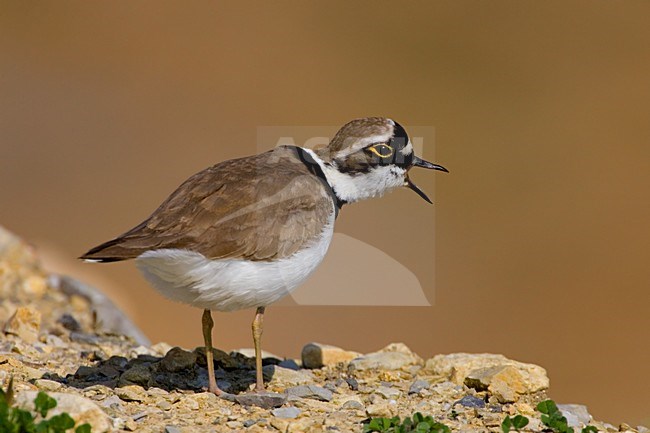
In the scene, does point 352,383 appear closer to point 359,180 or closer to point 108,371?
point 359,180

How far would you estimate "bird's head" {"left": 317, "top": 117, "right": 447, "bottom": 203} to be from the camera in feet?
23.6

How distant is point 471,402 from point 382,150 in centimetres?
200

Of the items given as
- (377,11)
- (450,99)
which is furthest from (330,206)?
(377,11)

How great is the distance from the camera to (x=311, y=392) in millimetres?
6668

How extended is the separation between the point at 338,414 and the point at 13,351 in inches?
106

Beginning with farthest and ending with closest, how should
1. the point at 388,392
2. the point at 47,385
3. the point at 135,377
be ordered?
the point at 388,392 → the point at 135,377 → the point at 47,385

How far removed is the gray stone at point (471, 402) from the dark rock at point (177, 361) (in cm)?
204

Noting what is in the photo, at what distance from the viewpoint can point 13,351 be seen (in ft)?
23.5

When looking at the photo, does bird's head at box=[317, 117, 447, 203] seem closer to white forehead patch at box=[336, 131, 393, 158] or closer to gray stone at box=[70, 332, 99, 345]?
white forehead patch at box=[336, 131, 393, 158]

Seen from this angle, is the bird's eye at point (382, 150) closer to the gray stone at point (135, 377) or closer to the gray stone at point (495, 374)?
the gray stone at point (495, 374)

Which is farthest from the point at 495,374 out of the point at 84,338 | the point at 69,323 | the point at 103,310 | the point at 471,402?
the point at 103,310

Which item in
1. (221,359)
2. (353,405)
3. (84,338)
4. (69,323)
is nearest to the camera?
(353,405)

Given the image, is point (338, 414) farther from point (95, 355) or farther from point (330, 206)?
point (95, 355)

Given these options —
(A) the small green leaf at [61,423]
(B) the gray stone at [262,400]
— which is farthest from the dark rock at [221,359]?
(A) the small green leaf at [61,423]
